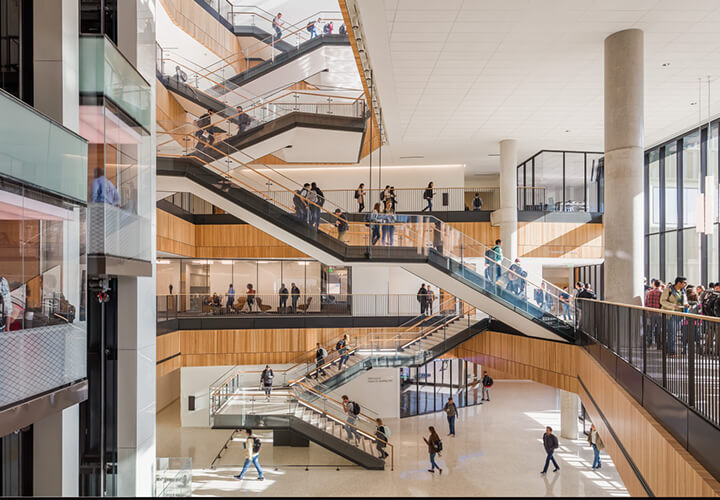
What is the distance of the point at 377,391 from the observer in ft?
86.7

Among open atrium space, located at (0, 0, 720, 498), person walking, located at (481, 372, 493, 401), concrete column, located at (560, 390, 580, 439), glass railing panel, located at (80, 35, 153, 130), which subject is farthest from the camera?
person walking, located at (481, 372, 493, 401)

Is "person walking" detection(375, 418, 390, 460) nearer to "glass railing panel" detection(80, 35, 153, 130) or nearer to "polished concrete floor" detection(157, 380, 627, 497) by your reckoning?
"polished concrete floor" detection(157, 380, 627, 497)

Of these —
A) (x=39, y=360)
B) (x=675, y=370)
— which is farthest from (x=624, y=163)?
(x=39, y=360)

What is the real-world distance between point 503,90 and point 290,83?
1073cm

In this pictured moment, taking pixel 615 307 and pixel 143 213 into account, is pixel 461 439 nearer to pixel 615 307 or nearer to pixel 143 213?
pixel 615 307

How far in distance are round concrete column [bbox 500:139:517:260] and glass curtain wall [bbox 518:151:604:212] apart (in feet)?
11.0

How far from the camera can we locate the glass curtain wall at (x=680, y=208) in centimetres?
1943

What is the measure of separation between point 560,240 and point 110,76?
2170 centimetres

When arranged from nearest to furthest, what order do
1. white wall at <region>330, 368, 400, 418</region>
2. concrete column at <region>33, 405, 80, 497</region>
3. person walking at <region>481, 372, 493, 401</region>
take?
1. concrete column at <region>33, 405, 80, 497</region>
2. white wall at <region>330, 368, 400, 418</region>
3. person walking at <region>481, 372, 493, 401</region>

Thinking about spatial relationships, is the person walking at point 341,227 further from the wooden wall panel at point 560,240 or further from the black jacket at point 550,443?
the wooden wall panel at point 560,240

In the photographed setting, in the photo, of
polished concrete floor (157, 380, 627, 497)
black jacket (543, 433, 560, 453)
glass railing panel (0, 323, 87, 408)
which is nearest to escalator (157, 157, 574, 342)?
black jacket (543, 433, 560, 453)

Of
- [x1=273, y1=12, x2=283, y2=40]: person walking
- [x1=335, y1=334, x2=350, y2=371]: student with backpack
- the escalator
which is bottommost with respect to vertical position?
[x1=335, y1=334, x2=350, y2=371]: student with backpack

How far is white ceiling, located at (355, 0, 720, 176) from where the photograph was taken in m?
11.5

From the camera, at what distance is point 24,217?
6148mm
